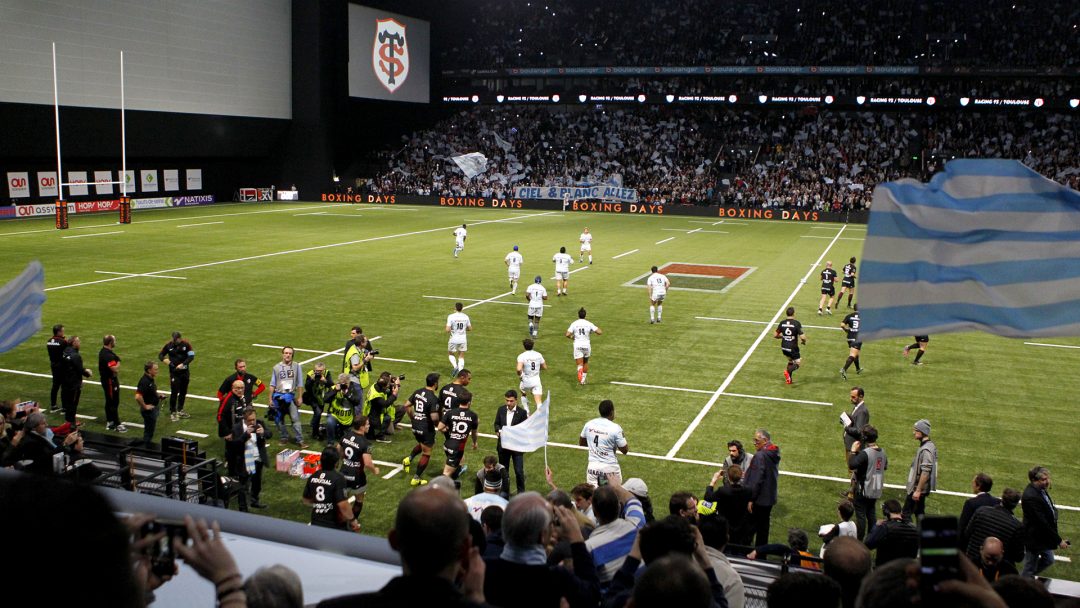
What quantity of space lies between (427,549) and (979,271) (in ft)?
14.4

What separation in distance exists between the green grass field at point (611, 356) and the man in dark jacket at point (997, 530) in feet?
6.18

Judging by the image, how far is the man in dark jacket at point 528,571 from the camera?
4238mm

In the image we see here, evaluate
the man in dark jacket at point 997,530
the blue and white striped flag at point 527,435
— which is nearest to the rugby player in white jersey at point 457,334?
the blue and white striped flag at point 527,435

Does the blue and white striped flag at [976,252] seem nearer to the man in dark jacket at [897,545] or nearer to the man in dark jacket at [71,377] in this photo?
the man in dark jacket at [897,545]

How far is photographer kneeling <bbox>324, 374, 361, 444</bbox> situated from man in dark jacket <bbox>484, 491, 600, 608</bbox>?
10821mm

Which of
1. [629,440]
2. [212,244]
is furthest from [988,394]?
[212,244]

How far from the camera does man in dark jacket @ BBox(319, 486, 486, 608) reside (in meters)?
2.72

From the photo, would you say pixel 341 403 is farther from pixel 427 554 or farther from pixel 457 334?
pixel 427 554

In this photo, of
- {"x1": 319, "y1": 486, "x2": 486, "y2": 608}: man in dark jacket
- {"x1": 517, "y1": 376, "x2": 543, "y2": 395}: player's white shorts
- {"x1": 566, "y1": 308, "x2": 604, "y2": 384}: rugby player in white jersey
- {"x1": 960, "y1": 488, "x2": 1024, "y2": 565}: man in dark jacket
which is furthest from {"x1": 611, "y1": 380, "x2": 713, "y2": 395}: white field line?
{"x1": 319, "y1": 486, "x2": 486, "y2": 608}: man in dark jacket

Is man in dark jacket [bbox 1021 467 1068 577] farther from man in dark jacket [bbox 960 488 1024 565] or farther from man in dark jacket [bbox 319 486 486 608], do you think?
man in dark jacket [bbox 319 486 486 608]

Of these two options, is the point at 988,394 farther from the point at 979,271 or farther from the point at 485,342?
the point at 979,271

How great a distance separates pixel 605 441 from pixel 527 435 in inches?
43.8

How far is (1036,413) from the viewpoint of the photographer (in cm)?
1859

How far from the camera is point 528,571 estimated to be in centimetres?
430
